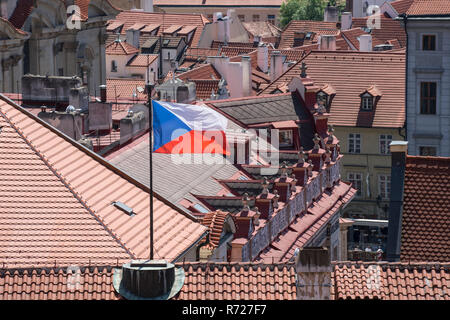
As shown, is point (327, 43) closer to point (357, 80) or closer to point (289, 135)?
point (357, 80)

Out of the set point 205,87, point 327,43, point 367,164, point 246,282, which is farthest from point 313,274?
point 327,43

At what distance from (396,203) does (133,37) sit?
359 ft

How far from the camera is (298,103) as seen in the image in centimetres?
9381

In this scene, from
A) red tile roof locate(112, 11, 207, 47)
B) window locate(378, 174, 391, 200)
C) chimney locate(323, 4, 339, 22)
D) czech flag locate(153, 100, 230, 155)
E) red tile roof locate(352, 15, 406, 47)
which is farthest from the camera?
chimney locate(323, 4, 339, 22)

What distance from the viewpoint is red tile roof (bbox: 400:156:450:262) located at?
169 feet

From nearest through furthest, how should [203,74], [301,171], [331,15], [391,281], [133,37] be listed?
[391,281] → [301,171] → [203,74] → [133,37] → [331,15]

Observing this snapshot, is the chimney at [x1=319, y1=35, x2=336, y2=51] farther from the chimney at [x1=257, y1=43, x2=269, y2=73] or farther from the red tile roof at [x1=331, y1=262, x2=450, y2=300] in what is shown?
the red tile roof at [x1=331, y1=262, x2=450, y2=300]

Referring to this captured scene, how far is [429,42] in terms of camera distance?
92.6 metres

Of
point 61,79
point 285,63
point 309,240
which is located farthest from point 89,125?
point 285,63

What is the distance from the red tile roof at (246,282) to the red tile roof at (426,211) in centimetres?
965

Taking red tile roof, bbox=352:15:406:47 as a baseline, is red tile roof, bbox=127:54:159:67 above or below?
below

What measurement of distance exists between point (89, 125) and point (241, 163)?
24.7 ft

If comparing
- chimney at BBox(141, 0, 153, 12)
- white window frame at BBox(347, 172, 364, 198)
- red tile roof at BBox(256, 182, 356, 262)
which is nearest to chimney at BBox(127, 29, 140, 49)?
chimney at BBox(141, 0, 153, 12)

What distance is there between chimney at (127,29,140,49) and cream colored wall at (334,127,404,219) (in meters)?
52.8
